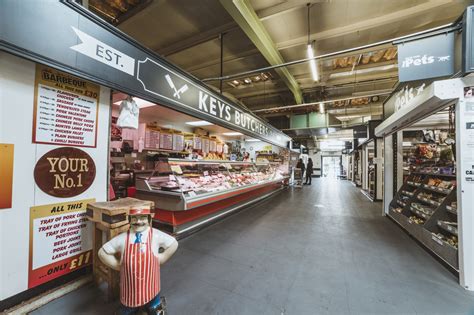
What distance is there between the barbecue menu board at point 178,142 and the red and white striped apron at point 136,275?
4038 mm

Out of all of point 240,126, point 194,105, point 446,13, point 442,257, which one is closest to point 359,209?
point 442,257

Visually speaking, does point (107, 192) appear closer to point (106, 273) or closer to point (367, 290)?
point (106, 273)

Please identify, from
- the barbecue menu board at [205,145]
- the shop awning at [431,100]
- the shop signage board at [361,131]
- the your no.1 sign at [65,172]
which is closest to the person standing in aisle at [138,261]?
the your no.1 sign at [65,172]

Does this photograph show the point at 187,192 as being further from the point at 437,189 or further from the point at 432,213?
the point at 437,189

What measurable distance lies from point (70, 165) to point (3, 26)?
1.19m

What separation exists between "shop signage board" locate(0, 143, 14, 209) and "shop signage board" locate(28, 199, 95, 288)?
0.19 m

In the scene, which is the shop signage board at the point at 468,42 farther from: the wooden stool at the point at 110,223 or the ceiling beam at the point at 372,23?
the wooden stool at the point at 110,223

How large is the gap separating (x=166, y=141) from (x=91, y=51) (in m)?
3.39

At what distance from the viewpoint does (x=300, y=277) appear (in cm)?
232

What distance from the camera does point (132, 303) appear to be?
1447 mm

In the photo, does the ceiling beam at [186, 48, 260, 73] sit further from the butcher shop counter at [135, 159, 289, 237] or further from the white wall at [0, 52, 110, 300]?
the white wall at [0, 52, 110, 300]

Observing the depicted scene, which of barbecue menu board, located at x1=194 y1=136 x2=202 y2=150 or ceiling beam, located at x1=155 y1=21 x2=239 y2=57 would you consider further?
barbecue menu board, located at x1=194 y1=136 x2=202 y2=150

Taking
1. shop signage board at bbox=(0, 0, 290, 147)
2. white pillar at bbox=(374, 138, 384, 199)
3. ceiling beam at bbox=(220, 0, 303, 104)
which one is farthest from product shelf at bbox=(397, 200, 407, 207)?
shop signage board at bbox=(0, 0, 290, 147)

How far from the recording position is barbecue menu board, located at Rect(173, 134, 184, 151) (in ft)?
17.4
